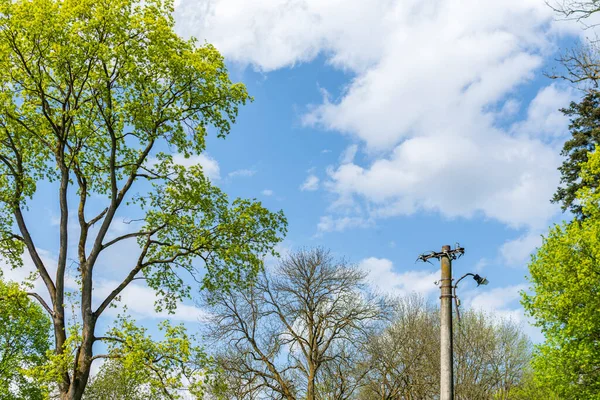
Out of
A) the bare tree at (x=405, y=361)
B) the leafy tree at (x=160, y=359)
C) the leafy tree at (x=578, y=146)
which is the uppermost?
the leafy tree at (x=578, y=146)

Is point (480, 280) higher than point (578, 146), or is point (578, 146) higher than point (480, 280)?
point (578, 146)

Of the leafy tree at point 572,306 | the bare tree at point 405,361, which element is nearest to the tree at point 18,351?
the bare tree at point 405,361

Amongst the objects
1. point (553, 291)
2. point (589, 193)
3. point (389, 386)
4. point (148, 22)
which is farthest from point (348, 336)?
point (148, 22)

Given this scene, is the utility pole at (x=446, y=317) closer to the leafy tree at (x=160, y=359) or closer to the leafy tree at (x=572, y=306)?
the leafy tree at (x=160, y=359)

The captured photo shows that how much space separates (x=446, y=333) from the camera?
11172 mm

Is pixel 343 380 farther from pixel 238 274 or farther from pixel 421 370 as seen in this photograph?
pixel 238 274

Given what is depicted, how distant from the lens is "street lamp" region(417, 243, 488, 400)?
10.9 metres

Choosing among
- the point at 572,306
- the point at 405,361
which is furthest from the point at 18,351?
the point at 572,306

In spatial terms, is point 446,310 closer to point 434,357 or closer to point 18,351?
point 434,357

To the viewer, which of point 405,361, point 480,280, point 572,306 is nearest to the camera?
point 480,280

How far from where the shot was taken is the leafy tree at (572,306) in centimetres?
2323

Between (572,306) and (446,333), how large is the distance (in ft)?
50.7

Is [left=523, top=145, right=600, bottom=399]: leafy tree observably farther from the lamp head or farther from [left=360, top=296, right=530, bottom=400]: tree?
the lamp head

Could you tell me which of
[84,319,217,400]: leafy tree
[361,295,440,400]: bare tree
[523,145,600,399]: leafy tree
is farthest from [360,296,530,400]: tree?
[84,319,217,400]: leafy tree
